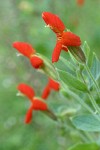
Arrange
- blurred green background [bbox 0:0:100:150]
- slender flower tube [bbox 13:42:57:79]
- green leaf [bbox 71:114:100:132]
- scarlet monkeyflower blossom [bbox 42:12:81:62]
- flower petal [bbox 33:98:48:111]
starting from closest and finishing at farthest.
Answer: scarlet monkeyflower blossom [bbox 42:12:81:62], green leaf [bbox 71:114:100:132], slender flower tube [bbox 13:42:57:79], flower petal [bbox 33:98:48:111], blurred green background [bbox 0:0:100:150]

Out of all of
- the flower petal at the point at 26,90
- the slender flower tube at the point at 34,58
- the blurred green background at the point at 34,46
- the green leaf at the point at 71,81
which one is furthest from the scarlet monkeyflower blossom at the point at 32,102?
the blurred green background at the point at 34,46

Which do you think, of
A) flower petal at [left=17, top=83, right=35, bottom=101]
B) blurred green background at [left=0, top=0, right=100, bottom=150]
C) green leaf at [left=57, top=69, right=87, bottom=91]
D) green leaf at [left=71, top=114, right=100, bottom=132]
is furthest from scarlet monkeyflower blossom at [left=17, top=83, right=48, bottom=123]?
blurred green background at [left=0, top=0, right=100, bottom=150]

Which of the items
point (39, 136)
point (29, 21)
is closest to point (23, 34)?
point (29, 21)

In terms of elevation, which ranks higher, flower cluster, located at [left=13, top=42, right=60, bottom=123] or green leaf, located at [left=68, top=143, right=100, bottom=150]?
flower cluster, located at [left=13, top=42, right=60, bottom=123]

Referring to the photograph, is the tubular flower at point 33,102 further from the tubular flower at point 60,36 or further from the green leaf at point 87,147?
the tubular flower at point 60,36

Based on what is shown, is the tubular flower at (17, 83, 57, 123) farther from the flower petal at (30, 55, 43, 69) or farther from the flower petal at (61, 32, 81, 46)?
the flower petal at (61, 32, 81, 46)

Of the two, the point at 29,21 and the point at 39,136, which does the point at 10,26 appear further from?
the point at 39,136
